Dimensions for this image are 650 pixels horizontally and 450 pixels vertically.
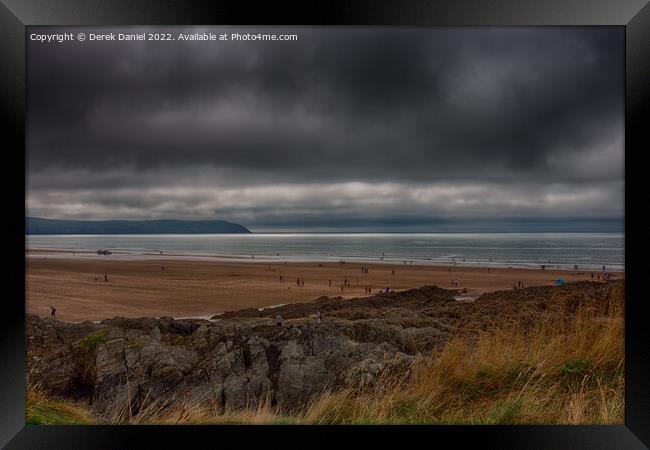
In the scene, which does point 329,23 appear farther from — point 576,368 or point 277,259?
point 277,259

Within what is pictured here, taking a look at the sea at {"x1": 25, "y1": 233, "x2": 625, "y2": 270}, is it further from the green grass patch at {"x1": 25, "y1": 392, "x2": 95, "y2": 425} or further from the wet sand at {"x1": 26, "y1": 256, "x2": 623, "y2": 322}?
the green grass patch at {"x1": 25, "y1": 392, "x2": 95, "y2": 425}

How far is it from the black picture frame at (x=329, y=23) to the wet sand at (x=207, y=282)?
1647 mm

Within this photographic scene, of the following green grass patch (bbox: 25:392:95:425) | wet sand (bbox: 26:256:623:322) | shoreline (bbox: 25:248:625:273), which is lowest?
green grass patch (bbox: 25:392:95:425)

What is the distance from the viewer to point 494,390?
11.9ft

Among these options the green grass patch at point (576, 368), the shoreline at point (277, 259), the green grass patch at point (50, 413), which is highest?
the shoreline at point (277, 259)

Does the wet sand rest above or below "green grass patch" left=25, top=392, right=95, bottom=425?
above

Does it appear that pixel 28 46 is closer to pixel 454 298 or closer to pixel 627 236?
pixel 627 236

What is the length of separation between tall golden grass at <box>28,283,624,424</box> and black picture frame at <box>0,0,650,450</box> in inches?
5.8

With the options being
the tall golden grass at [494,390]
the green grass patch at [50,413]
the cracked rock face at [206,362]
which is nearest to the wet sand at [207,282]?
the cracked rock face at [206,362]

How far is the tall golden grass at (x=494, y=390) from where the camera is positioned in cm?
337

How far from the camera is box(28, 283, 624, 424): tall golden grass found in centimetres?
337

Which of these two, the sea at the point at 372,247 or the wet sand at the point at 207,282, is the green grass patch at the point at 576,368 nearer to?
the sea at the point at 372,247

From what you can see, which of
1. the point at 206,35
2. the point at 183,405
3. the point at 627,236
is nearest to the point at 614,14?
the point at 627,236

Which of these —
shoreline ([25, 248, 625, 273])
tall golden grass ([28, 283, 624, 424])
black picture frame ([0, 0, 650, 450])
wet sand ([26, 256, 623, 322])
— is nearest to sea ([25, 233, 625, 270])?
shoreline ([25, 248, 625, 273])
